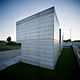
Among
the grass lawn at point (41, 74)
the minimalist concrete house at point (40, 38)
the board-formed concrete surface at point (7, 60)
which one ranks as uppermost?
the minimalist concrete house at point (40, 38)

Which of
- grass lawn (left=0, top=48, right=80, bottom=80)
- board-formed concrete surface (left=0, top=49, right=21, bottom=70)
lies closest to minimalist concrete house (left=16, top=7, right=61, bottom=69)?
grass lawn (left=0, top=48, right=80, bottom=80)

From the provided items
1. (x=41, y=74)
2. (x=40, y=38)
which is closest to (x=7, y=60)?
(x=41, y=74)

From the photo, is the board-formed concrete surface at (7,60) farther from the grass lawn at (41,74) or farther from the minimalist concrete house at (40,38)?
the minimalist concrete house at (40,38)

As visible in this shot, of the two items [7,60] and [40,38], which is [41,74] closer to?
[40,38]

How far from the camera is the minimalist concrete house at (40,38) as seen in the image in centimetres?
284

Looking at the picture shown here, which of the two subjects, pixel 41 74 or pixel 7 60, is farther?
pixel 7 60

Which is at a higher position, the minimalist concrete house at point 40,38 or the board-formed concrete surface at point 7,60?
the minimalist concrete house at point 40,38

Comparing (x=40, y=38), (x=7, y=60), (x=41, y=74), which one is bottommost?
(x=7, y=60)

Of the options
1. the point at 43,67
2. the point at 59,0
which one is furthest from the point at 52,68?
the point at 59,0

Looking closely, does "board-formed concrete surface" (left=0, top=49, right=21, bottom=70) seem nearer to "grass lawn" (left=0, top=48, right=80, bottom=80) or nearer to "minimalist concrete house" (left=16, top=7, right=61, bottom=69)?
"grass lawn" (left=0, top=48, right=80, bottom=80)

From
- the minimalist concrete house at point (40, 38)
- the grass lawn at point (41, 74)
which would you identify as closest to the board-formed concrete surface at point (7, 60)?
the grass lawn at point (41, 74)

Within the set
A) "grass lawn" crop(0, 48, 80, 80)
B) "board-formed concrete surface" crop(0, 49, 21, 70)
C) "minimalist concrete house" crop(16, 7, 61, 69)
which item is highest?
"minimalist concrete house" crop(16, 7, 61, 69)

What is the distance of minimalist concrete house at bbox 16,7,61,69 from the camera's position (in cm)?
284

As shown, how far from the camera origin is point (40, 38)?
3.27 meters
